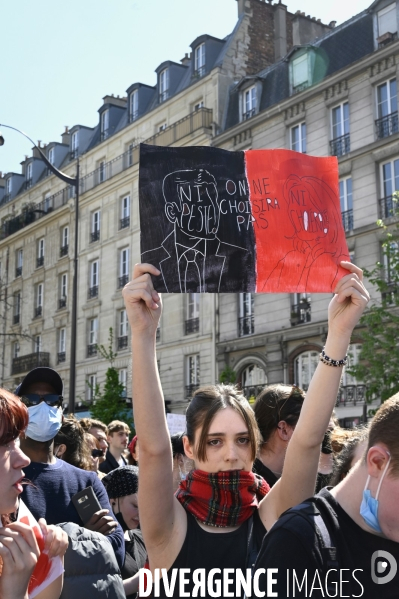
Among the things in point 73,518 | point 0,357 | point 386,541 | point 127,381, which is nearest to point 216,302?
point 127,381

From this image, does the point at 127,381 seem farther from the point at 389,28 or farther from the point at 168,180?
the point at 168,180

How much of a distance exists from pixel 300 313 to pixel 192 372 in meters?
5.86

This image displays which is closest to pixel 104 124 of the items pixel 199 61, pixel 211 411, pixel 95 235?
pixel 95 235

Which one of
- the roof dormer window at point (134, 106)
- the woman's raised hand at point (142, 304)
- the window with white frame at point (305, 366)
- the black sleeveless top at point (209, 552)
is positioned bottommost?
the black sleeveless top at point (209, 552)

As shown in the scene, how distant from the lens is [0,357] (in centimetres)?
4069

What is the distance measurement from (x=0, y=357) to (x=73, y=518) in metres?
38.3

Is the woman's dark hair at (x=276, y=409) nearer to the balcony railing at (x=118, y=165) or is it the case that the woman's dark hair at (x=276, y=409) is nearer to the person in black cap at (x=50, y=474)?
the person in black cap at (x=50, y=474)

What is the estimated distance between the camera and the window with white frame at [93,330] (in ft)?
111


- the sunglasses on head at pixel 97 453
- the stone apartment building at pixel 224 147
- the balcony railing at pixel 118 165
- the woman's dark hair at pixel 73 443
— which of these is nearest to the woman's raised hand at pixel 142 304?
the woman's dark hair at pixel 73 443

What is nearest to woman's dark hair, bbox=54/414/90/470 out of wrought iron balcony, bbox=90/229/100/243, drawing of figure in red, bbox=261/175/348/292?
drawing of figure in red, bbox=261/175/348/292

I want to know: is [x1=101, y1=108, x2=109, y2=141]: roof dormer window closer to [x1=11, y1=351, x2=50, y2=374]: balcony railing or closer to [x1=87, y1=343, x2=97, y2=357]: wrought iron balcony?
[x1=87, y1=343, x2=97, y2=357]: wrought iron balcony

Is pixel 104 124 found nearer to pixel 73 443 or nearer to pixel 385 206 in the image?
pixel 385 206

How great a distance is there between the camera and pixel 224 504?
2750 mm

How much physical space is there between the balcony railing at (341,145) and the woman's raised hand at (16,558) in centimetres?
2266
